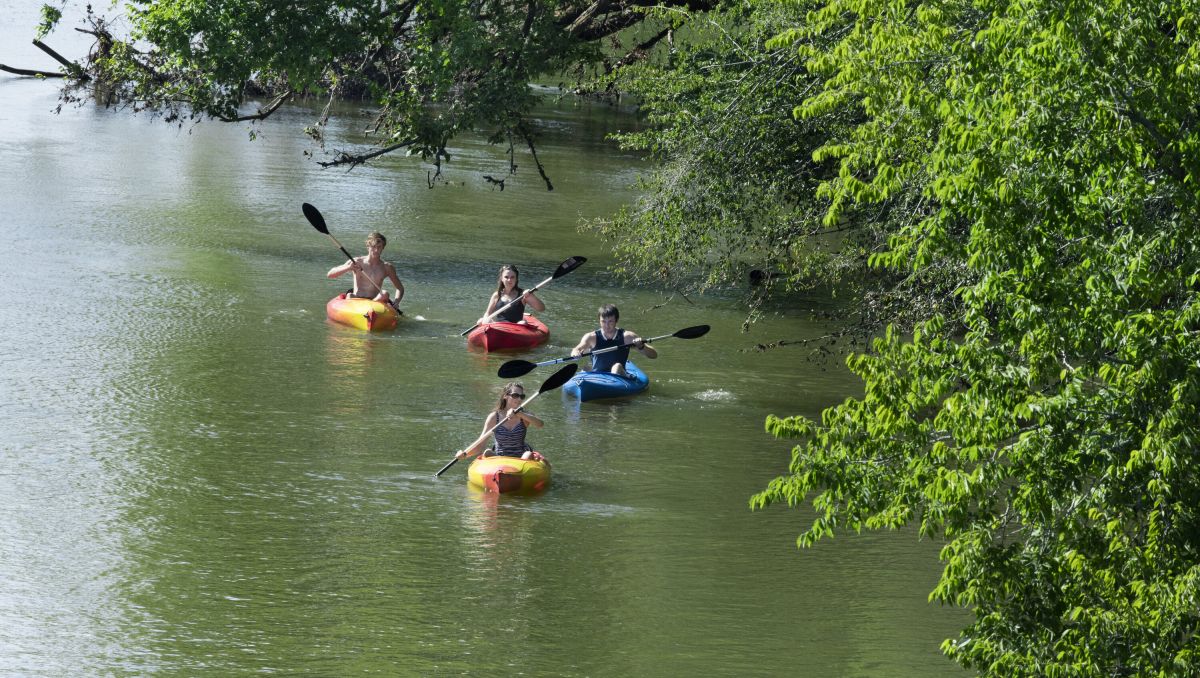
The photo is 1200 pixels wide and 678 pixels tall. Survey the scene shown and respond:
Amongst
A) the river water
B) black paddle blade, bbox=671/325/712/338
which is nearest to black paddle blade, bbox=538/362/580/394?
the river water

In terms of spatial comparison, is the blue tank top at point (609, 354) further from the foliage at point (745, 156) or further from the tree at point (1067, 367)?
the tree at point (1067, 367)

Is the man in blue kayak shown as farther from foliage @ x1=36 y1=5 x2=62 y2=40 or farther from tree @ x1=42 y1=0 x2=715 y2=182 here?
foliage @ x1=36 y1=5 x2=62 y2=40

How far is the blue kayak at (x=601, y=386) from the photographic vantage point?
14195 mm

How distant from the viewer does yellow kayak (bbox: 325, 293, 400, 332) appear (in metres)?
16.4

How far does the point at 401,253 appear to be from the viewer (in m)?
21.8

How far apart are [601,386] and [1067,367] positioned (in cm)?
829

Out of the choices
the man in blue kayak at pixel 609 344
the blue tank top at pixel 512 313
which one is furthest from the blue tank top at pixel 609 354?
the blue tank top at pixel 512 313

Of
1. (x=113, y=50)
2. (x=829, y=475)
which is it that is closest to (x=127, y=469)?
(x=829, y=475)

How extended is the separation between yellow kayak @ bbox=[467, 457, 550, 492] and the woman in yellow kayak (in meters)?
0.11

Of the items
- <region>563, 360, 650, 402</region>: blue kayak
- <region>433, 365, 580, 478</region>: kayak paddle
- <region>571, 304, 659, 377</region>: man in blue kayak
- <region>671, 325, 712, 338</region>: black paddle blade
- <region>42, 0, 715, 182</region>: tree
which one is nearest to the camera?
<region>433, 365, 580, 478</region>: kayak paddle

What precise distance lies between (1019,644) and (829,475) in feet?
3.69

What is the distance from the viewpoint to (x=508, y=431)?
1134 centimetres

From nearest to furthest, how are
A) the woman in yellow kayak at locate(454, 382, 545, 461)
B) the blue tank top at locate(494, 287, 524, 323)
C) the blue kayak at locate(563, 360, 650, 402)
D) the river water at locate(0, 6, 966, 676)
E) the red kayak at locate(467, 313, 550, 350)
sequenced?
the river water at locate(0, 6, 966, 676), the woman in yellow kayak at locate(454, 382, 545, 461), the blue kayak at locate(563, 360, 650, 402), the red kayak at locate(467, 313, 550, 350), the blue tank top at locate(494, 287, 524, 323)

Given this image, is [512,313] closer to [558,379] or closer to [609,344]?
[609,344]
